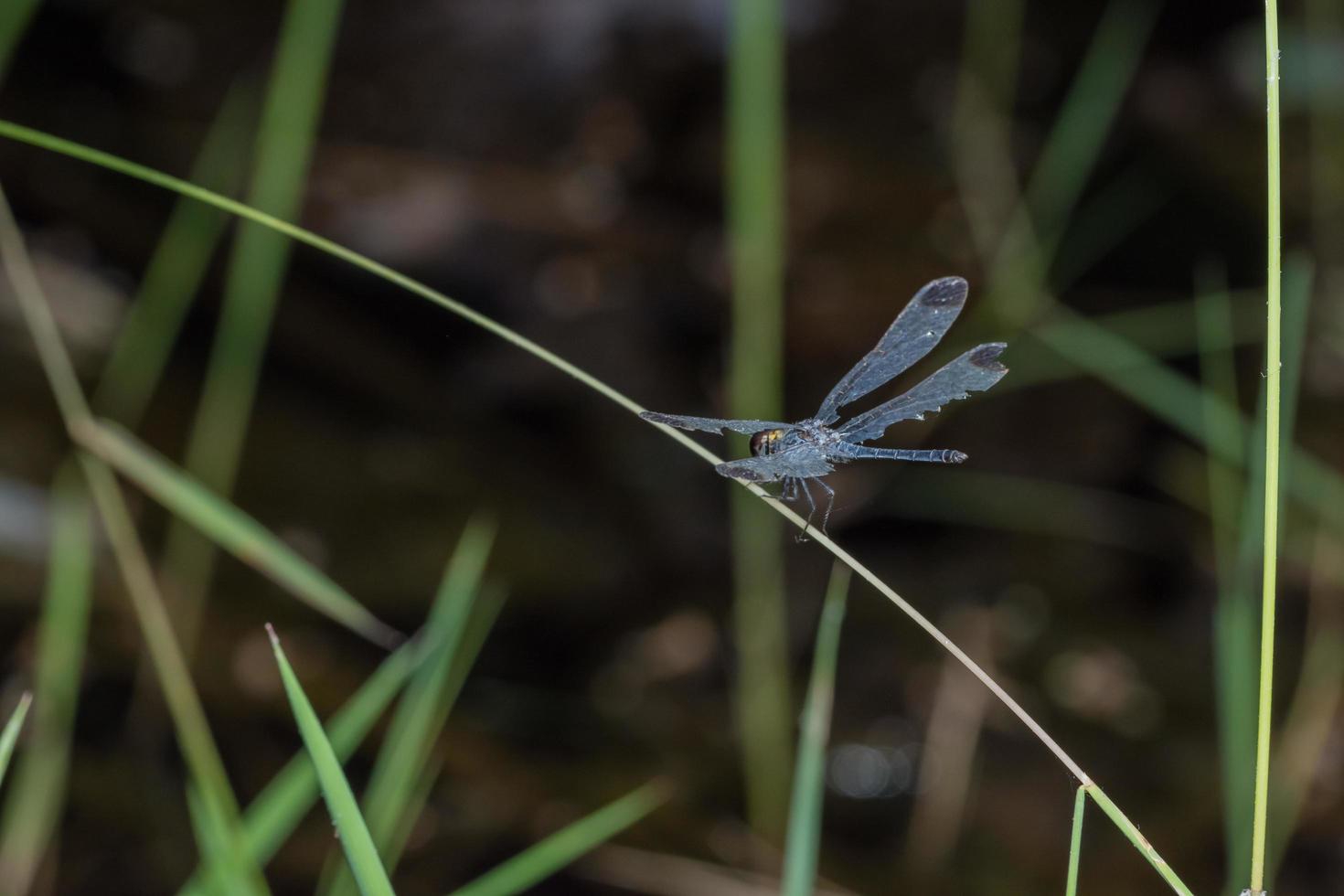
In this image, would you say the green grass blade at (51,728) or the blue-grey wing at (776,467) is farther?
the green grass blade at (51,728)

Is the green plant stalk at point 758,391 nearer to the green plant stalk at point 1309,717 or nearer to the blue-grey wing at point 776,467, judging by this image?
the blue-grey wing at point 776,467

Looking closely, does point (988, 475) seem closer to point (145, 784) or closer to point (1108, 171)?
point (1108, 171)

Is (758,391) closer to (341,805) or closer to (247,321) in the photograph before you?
(247,321)

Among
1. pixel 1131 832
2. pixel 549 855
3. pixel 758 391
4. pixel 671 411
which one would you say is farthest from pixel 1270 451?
pixel 671 411

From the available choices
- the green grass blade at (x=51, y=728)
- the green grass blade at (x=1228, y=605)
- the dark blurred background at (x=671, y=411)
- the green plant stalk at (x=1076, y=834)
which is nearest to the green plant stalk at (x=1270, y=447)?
the green plant stalk at (x=1076, y=834)

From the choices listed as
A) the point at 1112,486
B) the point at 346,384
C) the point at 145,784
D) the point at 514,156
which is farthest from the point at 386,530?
the point at 1112,486

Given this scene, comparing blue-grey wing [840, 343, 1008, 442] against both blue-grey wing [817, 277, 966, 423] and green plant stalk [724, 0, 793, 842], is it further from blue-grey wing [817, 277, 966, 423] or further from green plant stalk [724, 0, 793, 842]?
green plant stalk [724, 0, 793, 842]
